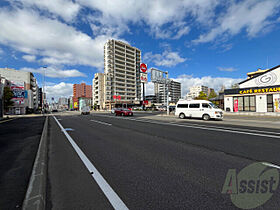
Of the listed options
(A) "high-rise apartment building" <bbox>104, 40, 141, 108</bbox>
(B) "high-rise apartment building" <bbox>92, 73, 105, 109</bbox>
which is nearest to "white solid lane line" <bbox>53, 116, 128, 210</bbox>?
(A) "high-rise apartment building" <bbox>104, 40, 141, 108</bbox>

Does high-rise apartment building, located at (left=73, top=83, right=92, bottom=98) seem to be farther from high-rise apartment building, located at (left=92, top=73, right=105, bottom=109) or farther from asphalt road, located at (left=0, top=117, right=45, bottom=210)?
asphalt road, located at (left=0, top=117, right=45, bottom=210)

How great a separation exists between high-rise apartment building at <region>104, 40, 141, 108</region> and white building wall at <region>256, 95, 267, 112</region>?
6357cm

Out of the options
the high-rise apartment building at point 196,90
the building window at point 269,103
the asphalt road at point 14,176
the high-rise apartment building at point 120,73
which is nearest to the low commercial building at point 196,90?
the high-rise apartment building at point 196,90

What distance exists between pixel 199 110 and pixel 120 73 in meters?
77.8

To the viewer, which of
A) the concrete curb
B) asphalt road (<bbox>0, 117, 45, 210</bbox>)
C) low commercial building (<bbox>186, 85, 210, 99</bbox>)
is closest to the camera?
the concrete curb

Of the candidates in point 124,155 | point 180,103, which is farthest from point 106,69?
point 124,155

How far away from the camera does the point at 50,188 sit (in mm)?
2637

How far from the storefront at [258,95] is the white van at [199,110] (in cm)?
1332

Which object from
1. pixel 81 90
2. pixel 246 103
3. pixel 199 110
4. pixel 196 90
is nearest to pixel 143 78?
pixel 199 110

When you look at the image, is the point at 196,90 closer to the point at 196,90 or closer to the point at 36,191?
the point at 196,90

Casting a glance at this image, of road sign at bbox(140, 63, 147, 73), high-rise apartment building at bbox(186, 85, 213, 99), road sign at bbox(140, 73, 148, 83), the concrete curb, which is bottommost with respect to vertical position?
the concrete curb

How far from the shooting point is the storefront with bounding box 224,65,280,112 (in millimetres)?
21105

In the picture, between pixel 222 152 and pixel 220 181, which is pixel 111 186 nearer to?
pixel 220 181

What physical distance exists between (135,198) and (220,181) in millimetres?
1814
